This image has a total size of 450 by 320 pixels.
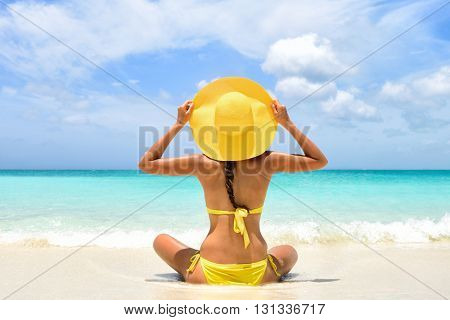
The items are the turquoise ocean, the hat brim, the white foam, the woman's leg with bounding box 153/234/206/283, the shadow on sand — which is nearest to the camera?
the hat brim

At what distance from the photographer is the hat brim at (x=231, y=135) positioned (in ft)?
11.0

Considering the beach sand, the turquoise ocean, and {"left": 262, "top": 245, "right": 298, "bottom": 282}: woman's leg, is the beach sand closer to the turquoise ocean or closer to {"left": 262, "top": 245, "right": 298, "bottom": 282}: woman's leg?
{"left": 262, "top": 245, "right": 298, "bottom": 282}: woman's leg

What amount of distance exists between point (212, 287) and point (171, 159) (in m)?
1.07

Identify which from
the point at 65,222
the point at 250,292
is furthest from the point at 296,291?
the point at 65,222

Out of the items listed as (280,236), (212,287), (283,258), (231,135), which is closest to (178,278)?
(212,287)

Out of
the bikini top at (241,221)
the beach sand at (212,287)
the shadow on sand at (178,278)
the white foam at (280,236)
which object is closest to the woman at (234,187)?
the bikini top at (241,221)

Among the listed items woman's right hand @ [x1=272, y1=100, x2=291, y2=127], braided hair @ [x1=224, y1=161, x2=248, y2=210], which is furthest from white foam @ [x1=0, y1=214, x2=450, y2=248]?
woman's right hand @ [x1=272, y1=100, x2=291, y2=127]

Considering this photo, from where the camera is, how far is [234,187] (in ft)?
11.3

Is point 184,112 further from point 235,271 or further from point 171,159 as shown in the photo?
point 235,271

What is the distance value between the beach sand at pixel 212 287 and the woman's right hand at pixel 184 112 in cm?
135

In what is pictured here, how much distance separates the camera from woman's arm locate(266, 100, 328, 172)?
3473mm

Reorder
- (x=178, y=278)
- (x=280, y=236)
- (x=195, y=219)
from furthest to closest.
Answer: (x=195, y=219), (x=280, y=236), (x=178, y=278)

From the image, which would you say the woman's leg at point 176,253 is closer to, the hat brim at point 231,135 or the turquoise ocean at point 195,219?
the hat brim at point 231,135

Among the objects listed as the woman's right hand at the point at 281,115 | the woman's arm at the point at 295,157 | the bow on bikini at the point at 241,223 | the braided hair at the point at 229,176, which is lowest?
the bow on bikini at the point at 241,223
